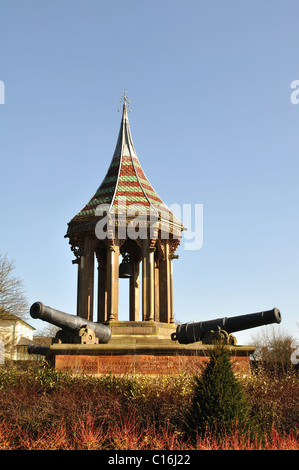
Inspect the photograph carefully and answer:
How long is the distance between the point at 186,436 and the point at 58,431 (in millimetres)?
2103

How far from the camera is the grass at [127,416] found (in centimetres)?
819

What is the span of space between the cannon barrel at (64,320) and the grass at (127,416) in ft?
8.10

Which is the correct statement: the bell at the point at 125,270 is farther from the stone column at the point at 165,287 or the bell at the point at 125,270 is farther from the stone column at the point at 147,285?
the stone column at the point at 147,285

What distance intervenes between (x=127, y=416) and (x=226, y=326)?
5988 millimetres

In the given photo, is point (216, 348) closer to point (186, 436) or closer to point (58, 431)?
point (186, 436)

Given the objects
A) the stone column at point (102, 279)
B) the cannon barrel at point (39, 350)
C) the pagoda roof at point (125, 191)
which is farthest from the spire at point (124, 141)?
the cannon barrel at point (39, 350)

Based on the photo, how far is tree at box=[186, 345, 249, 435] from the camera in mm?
8359

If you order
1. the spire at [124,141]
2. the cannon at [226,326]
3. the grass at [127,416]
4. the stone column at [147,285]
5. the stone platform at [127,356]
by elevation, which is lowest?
the grass at [127,416]

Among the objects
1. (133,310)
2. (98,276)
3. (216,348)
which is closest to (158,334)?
(133,310)

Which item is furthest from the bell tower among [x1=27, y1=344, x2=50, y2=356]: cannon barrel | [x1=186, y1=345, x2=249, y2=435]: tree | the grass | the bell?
[x1=186, y1=345, x2=249, y2=435]: tree

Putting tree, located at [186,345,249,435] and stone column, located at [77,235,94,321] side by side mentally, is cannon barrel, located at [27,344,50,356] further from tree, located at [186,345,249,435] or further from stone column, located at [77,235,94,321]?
tree, located at [186,345,249,435]

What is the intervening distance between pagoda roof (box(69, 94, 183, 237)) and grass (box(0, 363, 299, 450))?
10.3 metres

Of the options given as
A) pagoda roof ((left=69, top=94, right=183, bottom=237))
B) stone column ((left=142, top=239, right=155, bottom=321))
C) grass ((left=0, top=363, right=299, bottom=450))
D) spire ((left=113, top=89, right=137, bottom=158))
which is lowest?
grass ((left=0, top=363, right=299, bottom=450))

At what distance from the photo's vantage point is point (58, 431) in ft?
28.9
